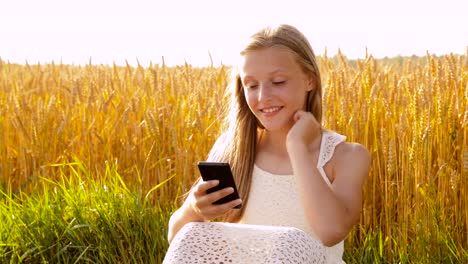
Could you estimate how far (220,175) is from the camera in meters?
1.98

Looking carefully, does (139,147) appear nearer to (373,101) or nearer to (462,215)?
(373,101)

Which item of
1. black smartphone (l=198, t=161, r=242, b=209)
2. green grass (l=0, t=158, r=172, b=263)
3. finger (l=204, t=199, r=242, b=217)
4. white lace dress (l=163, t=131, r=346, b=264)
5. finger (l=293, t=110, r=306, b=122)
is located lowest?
green grass (l=0, t=158, r=172, b=263)

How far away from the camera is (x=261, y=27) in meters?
2.29

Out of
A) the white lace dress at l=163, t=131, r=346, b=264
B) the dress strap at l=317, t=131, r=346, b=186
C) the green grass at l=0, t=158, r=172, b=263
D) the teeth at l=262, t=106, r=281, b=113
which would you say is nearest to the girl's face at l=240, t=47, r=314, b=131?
the teeth at l=262, t=106, r=281, b=113

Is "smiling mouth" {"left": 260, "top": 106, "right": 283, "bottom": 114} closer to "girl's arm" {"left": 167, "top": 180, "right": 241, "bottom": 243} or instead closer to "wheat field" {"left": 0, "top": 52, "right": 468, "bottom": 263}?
"girl's arm" {"left": 167, "top": 180, "right": 241, "bottom": 243}

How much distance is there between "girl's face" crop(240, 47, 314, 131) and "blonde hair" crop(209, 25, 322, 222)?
0.10 ft

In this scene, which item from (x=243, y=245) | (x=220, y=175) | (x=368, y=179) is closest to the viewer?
(x=243, y=245)

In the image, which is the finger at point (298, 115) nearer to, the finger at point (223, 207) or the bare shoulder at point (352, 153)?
the bare shoulder at point (352, 153)

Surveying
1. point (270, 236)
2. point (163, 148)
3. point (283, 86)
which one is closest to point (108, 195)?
point (163, 148)

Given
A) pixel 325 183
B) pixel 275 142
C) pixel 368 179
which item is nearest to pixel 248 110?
pixel 275 142

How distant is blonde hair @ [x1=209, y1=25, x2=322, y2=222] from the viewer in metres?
2.24

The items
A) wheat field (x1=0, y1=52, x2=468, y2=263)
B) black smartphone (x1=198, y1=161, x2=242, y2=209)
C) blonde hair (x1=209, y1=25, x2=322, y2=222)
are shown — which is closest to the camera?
black smartphone (x1=198, y1=161, x2=242, y2=209)

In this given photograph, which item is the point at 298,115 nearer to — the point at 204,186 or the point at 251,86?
the point at 251,86

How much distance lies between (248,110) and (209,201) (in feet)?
1.42
